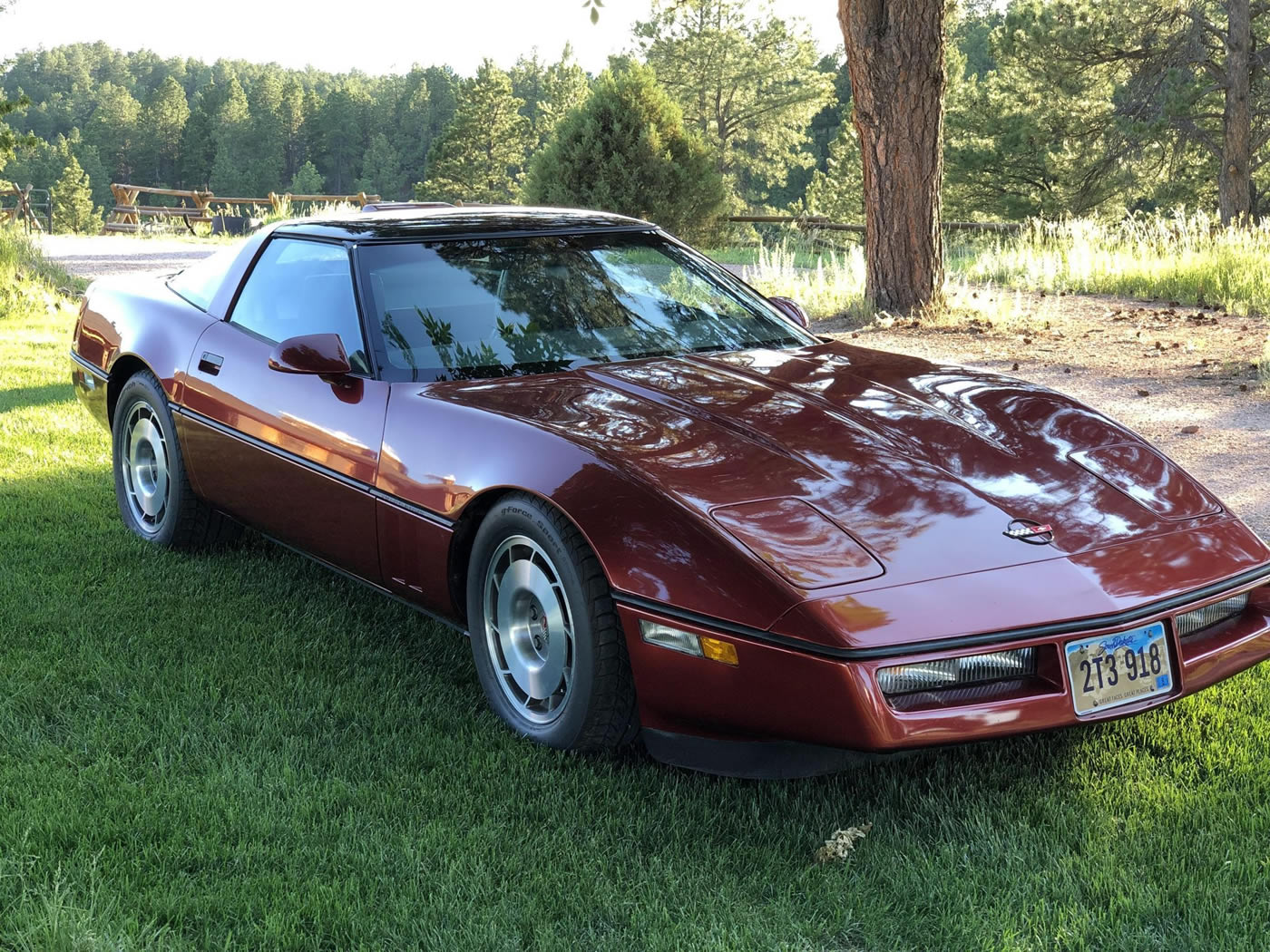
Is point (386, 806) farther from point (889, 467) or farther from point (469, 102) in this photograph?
point (469, 102)

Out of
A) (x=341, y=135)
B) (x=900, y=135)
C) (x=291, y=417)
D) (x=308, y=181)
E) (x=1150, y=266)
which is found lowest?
(x=1150, y=266)

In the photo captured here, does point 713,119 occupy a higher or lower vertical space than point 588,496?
higher

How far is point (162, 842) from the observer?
2.75 metres

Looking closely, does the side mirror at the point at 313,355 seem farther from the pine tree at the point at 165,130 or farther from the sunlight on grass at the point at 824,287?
the pine tree at the point at 165,130

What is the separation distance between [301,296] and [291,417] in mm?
518

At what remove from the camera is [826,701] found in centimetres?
260

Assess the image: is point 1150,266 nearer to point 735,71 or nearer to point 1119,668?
point 1119,668

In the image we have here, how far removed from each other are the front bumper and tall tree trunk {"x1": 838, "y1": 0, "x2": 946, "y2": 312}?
758 centimetres

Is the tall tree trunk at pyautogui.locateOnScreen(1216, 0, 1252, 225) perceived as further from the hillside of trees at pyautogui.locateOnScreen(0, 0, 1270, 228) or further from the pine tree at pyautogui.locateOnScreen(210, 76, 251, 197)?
the pine tree at pyautogui.locateOnScreen(210, 76, 251, 197)

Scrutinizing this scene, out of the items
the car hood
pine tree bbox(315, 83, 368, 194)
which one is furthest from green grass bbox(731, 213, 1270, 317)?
pine tree bbox(315, 83, 368, 194)

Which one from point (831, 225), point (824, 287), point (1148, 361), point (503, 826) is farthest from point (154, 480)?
point (831, 225)

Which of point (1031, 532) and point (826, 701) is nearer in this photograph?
point (826, 701)

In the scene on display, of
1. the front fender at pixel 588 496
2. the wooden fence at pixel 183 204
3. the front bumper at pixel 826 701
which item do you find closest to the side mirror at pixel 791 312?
the front fender at pixel 588 496

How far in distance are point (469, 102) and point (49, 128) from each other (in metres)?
57.9
